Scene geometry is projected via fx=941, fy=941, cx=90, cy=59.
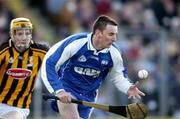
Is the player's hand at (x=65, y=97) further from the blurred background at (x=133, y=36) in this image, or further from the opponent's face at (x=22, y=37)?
the blurred background at (x=133, y=36)

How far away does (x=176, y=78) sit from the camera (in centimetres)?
1814

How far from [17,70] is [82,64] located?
3.01ft

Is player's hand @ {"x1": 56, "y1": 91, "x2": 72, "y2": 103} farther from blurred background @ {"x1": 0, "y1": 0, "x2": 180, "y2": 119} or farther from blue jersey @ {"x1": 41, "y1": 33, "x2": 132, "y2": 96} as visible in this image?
blurred background @ {"x1": 0, "y1": 0, "x2": 180, "y2": 119}

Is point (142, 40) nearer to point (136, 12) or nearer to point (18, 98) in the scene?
point (136, 12)

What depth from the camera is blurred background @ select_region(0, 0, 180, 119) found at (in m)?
17.8

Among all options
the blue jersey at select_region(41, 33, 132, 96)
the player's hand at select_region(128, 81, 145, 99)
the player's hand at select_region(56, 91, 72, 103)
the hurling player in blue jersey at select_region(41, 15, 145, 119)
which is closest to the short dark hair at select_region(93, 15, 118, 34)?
the hurling player in blue jersey at select_region(41, 15, 145, 119)

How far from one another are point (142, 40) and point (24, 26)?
6404mm

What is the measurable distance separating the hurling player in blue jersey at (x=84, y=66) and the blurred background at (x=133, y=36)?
515 centimetres

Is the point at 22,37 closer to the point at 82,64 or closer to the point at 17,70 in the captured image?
the point at 17,70

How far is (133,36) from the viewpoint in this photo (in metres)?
18.4

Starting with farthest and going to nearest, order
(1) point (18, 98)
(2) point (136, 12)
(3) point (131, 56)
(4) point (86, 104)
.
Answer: (2) point (136, 12), (3) point (131, 56), (1) point (18, 98), (4) point (86, 104)

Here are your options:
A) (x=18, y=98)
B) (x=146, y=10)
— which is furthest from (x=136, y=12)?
(x=18, y=98)

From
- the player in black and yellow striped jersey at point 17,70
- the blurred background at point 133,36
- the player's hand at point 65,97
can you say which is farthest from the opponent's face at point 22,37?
the blurred background at point 133,36

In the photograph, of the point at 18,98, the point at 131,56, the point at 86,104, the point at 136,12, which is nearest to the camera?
the point at 86,104
